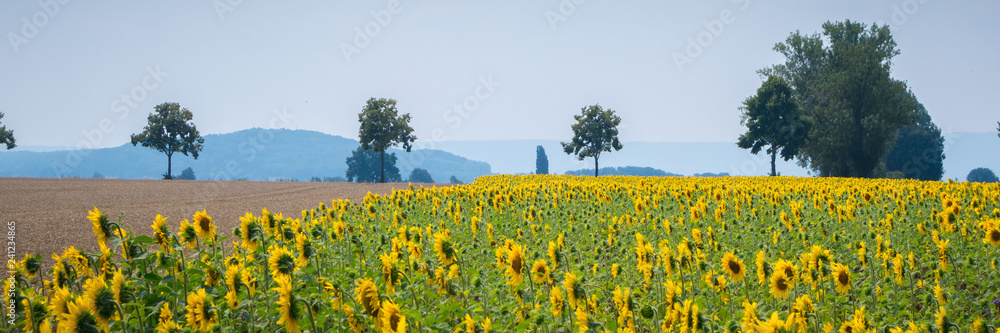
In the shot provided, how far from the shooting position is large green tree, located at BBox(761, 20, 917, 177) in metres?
44.4

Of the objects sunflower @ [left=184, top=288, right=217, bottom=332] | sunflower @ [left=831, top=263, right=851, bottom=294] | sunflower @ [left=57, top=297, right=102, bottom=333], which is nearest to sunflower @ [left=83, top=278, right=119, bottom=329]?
sunflower @ [left=57, top=297, right=102, bottom=333]

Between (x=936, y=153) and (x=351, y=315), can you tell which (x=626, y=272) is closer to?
(x=351, y=315)

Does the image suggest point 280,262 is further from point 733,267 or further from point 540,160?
point 540,160

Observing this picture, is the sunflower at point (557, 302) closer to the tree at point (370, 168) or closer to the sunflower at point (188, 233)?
the sunflower at point (188, 233)

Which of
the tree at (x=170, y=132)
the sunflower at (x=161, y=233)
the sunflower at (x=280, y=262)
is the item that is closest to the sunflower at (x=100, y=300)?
the sunflower at (x=280, y=262)

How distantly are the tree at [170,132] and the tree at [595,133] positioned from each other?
45.4m

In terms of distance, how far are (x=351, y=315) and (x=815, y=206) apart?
35.6ft

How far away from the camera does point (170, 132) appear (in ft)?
208

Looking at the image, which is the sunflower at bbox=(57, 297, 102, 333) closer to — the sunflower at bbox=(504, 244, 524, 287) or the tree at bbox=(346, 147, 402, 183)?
the sunflower at bbox=(504, 244, 524, 287)

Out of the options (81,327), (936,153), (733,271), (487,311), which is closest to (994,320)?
(733,271)

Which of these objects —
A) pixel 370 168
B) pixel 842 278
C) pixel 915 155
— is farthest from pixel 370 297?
pixel 370 168

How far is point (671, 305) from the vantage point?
11.8 feet

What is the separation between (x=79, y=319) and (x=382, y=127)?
54056 millimetres

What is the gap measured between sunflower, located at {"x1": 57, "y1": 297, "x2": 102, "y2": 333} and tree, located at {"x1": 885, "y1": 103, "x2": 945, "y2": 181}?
268ft
